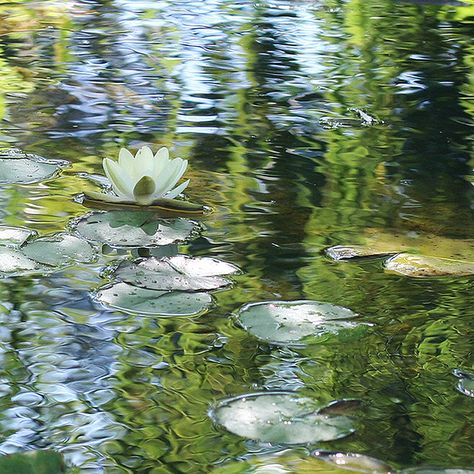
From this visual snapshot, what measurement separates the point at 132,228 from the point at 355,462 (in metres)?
0.70

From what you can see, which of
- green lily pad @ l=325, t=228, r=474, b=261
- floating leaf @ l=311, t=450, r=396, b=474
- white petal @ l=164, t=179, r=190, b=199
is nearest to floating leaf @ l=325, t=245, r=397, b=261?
green lily pad @ l=325, t=228, r=474, b=261

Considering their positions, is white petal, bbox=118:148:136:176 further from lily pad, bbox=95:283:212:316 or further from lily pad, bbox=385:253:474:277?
lily pad, bbox=385:253:474:277

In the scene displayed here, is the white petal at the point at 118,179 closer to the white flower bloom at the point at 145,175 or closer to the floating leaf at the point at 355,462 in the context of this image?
the white flower bloom at the point at 145,175

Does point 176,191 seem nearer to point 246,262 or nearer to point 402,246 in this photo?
point 246,262

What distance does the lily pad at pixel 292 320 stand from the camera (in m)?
1.15

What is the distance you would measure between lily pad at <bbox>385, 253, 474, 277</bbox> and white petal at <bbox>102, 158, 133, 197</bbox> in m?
0.46

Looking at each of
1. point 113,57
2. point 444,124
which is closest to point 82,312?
point 444,124

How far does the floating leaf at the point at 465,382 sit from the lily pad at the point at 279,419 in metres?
0.16

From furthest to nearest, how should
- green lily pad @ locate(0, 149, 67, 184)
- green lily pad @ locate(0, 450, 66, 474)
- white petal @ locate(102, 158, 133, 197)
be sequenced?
green lily pad @ locate(0, 149, 67, 184) < white petal @ locate(102, 158, 133, 197) < green lily pad @ locate(0, 450, 66, 474)

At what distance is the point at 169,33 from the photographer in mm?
3436

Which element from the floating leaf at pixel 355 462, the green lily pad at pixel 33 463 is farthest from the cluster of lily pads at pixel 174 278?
the green lily pad at pixel 33 463

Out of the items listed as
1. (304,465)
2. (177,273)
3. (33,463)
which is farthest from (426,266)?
(33,463)

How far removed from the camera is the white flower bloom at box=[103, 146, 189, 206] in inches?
61.8

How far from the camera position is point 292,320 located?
3.90 ft
